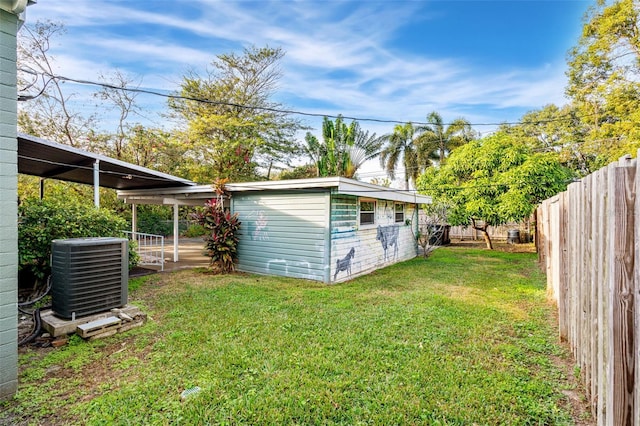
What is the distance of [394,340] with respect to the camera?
3582 mm

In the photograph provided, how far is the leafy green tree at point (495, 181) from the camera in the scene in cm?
1123

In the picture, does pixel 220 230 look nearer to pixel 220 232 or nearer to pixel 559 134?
pixel 220 232

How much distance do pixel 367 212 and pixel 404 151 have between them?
16938 millimetres

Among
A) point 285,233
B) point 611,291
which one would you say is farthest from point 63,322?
point 611,291

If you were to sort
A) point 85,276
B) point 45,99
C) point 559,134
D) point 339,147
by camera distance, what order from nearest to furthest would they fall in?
point 85,276, point 45,99, point 339,147, point 559,134

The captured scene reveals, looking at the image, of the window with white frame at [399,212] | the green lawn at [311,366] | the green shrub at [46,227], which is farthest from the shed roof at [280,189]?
the green shrub at [46,227]

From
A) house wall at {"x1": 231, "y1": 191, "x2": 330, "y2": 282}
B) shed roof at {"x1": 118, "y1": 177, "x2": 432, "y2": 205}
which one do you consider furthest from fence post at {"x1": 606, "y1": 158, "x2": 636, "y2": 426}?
house wall at {"x1": 231, "y1": 191, "x2": 330, "y2": 282}

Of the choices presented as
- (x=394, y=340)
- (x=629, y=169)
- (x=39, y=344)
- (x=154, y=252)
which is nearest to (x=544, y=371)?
(x=394, y=340)

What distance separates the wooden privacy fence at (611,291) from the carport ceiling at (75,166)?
25.4 feet

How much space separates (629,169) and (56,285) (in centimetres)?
561

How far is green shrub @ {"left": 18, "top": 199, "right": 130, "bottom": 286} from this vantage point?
5.06 m

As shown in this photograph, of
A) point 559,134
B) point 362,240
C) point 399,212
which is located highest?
point 559,134

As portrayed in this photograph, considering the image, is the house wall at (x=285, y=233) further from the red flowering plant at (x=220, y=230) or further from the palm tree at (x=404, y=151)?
the palm tree at (x=404, y=151)

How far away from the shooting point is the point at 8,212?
2398mm
